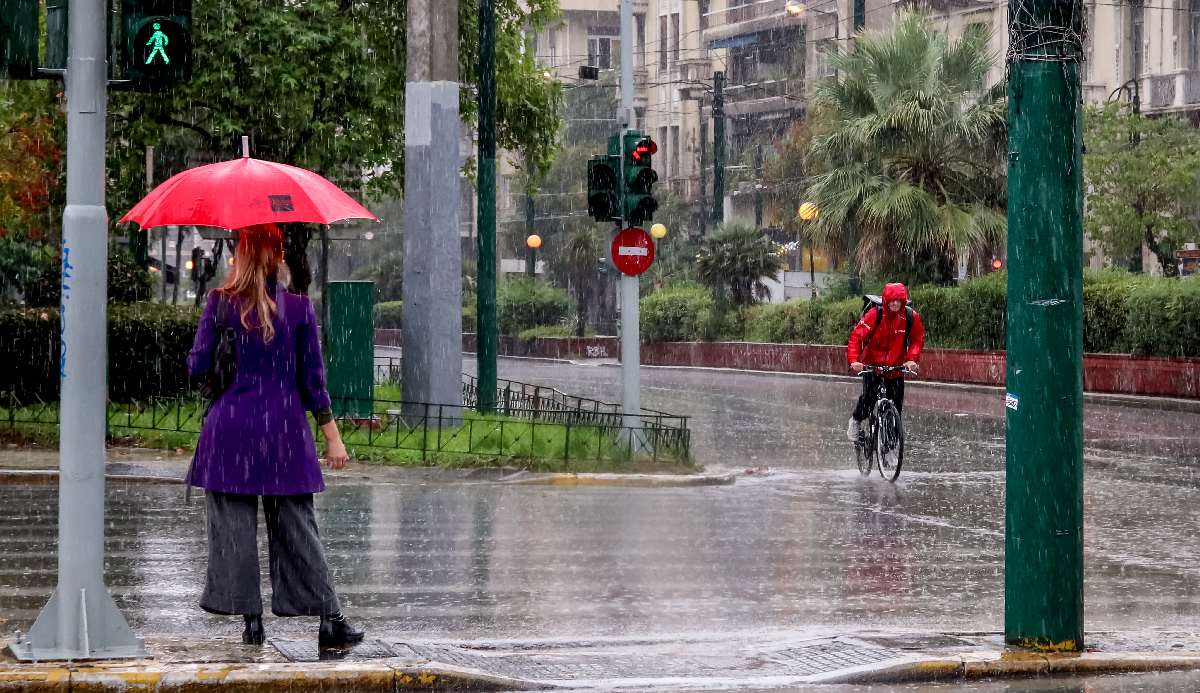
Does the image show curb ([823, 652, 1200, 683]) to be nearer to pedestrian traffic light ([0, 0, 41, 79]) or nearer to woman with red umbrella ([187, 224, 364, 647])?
woman with red umbrella ([187, 224, 364, 647])

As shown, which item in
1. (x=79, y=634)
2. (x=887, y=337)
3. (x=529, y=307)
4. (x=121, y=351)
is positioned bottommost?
(x=79, y=634)

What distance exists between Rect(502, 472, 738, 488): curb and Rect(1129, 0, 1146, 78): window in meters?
35.3

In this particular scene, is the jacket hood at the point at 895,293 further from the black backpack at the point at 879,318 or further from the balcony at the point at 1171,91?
the balcony at the point at 1171,91

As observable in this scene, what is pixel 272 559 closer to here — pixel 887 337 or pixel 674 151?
pixel 887 337

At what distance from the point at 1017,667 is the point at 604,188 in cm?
1223

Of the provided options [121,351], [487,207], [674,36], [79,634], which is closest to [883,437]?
[487,207]

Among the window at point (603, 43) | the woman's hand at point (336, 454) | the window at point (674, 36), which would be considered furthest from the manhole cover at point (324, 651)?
the window at point (603, 43)

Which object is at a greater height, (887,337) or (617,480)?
(887,337)

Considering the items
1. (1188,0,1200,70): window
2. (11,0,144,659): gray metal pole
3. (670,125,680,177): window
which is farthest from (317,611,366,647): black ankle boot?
(670,125,680,177): window

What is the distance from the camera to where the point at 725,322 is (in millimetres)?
50344

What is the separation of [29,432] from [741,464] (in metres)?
8.19

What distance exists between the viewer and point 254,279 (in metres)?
7.83

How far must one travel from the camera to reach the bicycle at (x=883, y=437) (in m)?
18.0

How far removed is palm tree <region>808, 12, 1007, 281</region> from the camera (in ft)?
126
